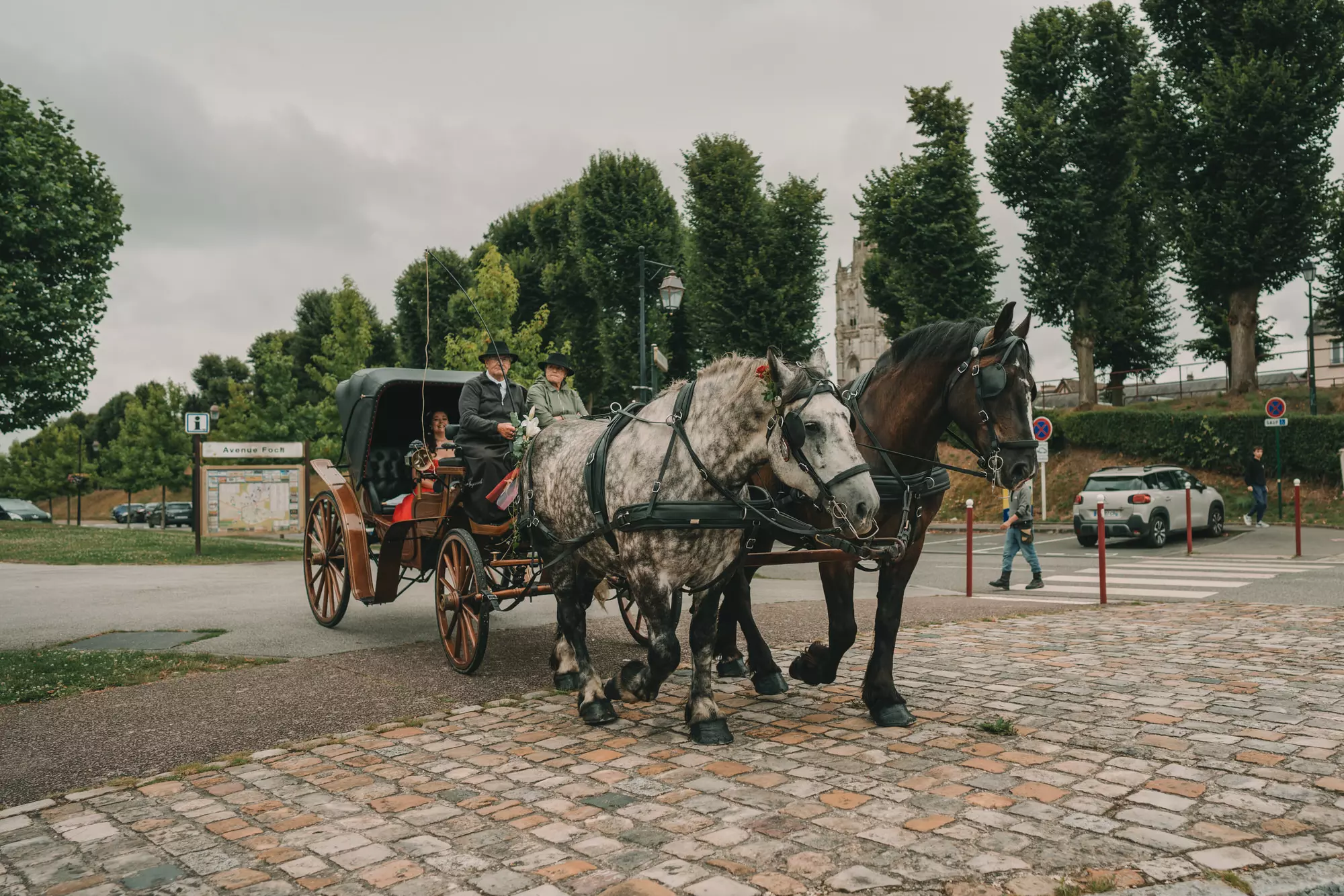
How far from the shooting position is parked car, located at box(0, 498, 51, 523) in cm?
4979

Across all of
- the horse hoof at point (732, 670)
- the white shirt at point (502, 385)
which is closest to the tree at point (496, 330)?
the white shirt at point (502, 385)

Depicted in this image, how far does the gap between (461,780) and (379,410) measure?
577cm

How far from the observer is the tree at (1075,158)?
31688 millimetres

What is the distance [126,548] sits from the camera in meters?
21.0

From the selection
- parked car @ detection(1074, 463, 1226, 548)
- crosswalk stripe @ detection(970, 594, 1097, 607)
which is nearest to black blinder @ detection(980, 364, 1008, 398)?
crosswalk stripe @ detection(970, 594, 1097, 607)

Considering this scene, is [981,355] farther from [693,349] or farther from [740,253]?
[693,349]

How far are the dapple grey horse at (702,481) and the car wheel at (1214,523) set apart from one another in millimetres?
20756

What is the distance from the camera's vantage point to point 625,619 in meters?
7.86

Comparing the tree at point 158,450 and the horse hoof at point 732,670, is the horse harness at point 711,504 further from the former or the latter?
the tree at point 158,450

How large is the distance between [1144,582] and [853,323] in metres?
89.4

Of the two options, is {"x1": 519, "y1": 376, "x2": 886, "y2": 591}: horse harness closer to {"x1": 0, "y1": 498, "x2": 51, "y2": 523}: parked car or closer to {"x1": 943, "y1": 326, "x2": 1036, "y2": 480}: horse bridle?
{"x1": 943, "y1": 326, "x2": 1036, "y2": 480}: horse bridle

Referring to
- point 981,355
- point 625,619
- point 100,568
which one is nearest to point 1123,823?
point 981,355

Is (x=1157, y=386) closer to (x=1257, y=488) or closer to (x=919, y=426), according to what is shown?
(x=1257, y=488)

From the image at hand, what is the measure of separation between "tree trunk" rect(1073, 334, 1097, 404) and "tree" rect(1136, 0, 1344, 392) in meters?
4.17
